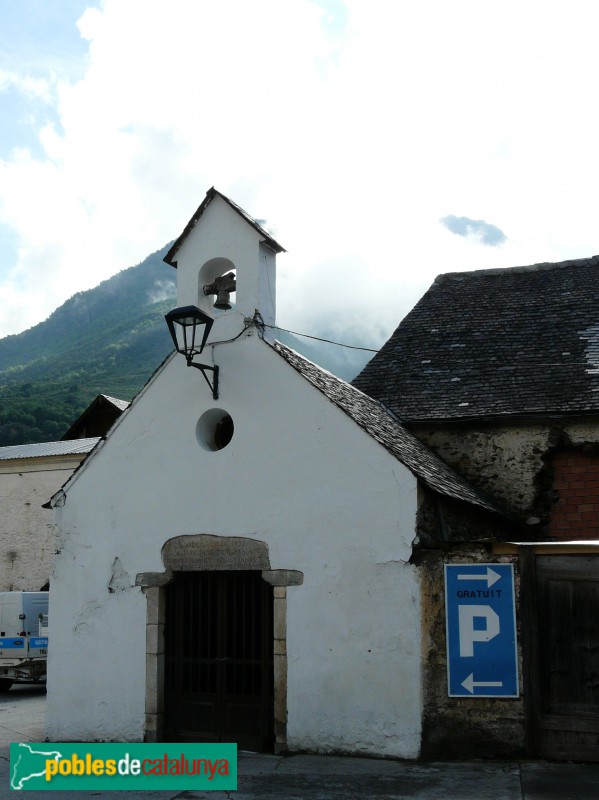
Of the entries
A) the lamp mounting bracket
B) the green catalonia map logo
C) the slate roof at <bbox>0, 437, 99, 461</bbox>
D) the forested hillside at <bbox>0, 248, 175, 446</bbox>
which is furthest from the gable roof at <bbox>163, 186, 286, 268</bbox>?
the forested hillside at <bbox>0, 248, 175, 446</bbox>

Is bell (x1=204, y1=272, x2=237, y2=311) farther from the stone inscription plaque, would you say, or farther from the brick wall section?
the brick wall section

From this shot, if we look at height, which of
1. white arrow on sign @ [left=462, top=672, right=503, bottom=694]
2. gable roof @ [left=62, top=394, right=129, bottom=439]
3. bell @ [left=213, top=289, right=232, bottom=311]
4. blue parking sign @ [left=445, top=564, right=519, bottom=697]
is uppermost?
gable roof @ [left=62, top=394, right=129, bottom=439]

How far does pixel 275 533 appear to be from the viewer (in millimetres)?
10570

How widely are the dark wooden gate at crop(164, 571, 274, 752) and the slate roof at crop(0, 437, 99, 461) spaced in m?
16.8

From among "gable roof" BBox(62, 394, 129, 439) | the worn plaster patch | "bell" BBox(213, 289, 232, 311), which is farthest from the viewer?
"gable roof" BBox(62, 394, 129, 439)

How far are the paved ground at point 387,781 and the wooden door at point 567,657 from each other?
0.27m

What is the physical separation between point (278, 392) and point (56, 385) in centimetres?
5821

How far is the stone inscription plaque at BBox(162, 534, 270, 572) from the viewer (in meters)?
10.6

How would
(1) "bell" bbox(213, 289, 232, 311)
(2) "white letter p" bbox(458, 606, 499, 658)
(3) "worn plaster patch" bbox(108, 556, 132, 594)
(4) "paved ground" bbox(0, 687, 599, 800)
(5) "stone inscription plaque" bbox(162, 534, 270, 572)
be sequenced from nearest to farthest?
(4) "paved ground" bbox(0, 687, 599, 800) → (2) "white letter p" bbox(458, 606, 499, 658) → (5) "stone inscription plaque" bbox(162, 534, 270, 572) → (3) "worn plaster patch" bbox(108, 556, 132, 594) → (1) "bell" bbox(213, 289, 232, 311)

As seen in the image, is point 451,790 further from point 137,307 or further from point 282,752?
point 137,307

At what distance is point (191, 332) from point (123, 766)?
524cm

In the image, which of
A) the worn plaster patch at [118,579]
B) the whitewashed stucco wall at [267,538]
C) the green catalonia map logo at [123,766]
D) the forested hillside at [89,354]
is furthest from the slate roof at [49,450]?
the green catalonia map logo at [123,766]

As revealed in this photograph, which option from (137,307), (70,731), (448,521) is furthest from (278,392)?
(137,307)

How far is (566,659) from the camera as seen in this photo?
9375 mm
